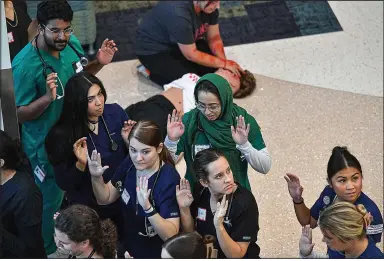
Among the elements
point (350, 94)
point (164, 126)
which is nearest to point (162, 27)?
point (164, 126)

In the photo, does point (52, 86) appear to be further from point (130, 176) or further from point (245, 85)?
point (245, 85)

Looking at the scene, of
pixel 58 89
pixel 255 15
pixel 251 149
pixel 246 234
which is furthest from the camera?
pixel 255 15

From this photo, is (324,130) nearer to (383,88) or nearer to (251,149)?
(383,88)

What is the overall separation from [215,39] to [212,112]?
1734 mm

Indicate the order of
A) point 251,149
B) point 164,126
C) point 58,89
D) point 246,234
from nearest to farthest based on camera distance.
Answer: point 246,234
point 251,149
point 58,89
point 164,126

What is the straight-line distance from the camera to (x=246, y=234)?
2.93 m

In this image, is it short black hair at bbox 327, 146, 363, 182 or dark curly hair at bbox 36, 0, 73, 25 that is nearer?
→ short black hair at bbox 327, 146, 363, 182

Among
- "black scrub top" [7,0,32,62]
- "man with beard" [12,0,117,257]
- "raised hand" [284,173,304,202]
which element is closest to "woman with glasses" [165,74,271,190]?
"raised hand" [284,173,304,202]

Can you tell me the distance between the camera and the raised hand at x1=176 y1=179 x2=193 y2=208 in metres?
2.95

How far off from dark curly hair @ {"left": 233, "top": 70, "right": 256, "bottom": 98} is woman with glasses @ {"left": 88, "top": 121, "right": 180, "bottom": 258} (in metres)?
1.69

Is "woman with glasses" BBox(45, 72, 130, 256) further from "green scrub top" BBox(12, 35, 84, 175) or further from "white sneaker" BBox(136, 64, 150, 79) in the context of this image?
"white sneaker" BBox(136, 64, 150, 79)

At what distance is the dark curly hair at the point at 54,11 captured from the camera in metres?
3.30

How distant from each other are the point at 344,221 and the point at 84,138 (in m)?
1.17

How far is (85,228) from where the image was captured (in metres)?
2.79
